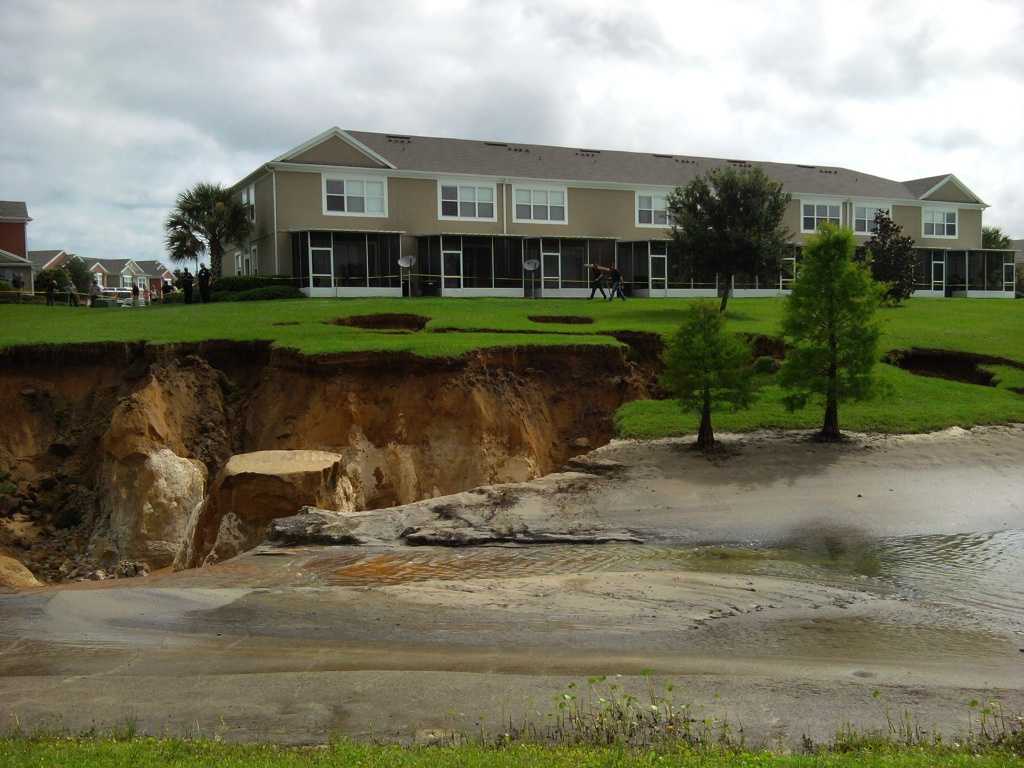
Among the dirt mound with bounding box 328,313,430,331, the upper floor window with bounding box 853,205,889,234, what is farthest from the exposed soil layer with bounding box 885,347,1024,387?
the upper floor window with bounding box 853,205,889,234

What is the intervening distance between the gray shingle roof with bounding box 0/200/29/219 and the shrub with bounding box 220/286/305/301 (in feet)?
124

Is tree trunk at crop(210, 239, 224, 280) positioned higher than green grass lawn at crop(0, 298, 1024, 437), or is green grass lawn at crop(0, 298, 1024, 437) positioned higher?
tree trunk at crop(210, 239, 224, 280)

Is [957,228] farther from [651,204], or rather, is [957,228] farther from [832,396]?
[832,396]

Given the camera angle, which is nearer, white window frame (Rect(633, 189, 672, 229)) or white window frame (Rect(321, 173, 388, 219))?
white window frame (Rect(321, 173, 388, 219))

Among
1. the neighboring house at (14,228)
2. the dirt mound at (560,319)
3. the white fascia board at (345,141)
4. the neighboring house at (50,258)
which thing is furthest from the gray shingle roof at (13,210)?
the dirt mound at (560,319)

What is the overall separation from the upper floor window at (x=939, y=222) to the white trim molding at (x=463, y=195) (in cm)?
2652

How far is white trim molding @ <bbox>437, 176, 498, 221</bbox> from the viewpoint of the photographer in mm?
41969

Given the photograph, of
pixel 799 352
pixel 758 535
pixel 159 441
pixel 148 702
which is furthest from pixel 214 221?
pixel 148 702

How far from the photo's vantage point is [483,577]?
35.5 feet

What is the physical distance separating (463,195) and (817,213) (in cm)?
2045

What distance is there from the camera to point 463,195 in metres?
42.5

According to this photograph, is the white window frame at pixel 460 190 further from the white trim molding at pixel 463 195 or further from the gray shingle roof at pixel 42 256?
the gray shingle roof at pixel 42 256

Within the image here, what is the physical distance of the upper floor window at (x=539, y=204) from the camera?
4350 cm

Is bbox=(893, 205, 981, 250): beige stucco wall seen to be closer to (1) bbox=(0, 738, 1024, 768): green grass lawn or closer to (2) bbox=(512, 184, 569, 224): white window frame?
(2) bbox=(512, 184, 569, 224): white window frame
